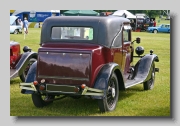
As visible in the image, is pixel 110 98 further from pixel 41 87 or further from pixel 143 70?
pixel 143 70

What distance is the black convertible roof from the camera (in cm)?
791

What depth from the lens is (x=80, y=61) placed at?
7352 millimetres

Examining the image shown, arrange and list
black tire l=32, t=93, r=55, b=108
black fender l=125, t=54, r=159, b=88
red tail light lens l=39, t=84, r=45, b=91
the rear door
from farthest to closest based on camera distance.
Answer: black fender l=125, t=54, r=159, b=88 → the rear door → black tire l=32, t=93, r=55, b=108 → red tail light lens l=39, t=84, r=45, b=91

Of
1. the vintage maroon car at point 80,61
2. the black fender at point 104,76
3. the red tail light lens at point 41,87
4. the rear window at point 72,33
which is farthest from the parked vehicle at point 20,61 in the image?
the black fender at point 104,76

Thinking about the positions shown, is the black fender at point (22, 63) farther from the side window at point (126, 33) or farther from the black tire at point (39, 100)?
the side window at point (126, 33)

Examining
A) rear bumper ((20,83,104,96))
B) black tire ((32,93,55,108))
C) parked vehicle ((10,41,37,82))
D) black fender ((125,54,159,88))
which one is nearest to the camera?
rear bumper ((20,83,104,96))

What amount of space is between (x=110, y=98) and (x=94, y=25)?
1485 millimetres

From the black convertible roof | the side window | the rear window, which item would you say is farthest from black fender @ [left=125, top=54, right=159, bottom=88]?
the rear window

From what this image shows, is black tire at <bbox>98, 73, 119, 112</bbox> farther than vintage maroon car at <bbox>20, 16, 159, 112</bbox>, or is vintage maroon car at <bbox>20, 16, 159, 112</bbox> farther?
black tire at <bbox>98, 73, 119, 112</bbox>

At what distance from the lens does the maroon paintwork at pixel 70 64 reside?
7371mm

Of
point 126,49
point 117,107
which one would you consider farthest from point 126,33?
point 117,107

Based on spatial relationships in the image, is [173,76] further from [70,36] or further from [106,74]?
[70,36]

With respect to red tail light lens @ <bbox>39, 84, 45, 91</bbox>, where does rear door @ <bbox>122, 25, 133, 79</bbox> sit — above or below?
above

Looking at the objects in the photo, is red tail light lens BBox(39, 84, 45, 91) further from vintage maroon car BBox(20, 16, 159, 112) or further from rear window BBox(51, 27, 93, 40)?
rear window BBox(51, 27, 93, 40)
